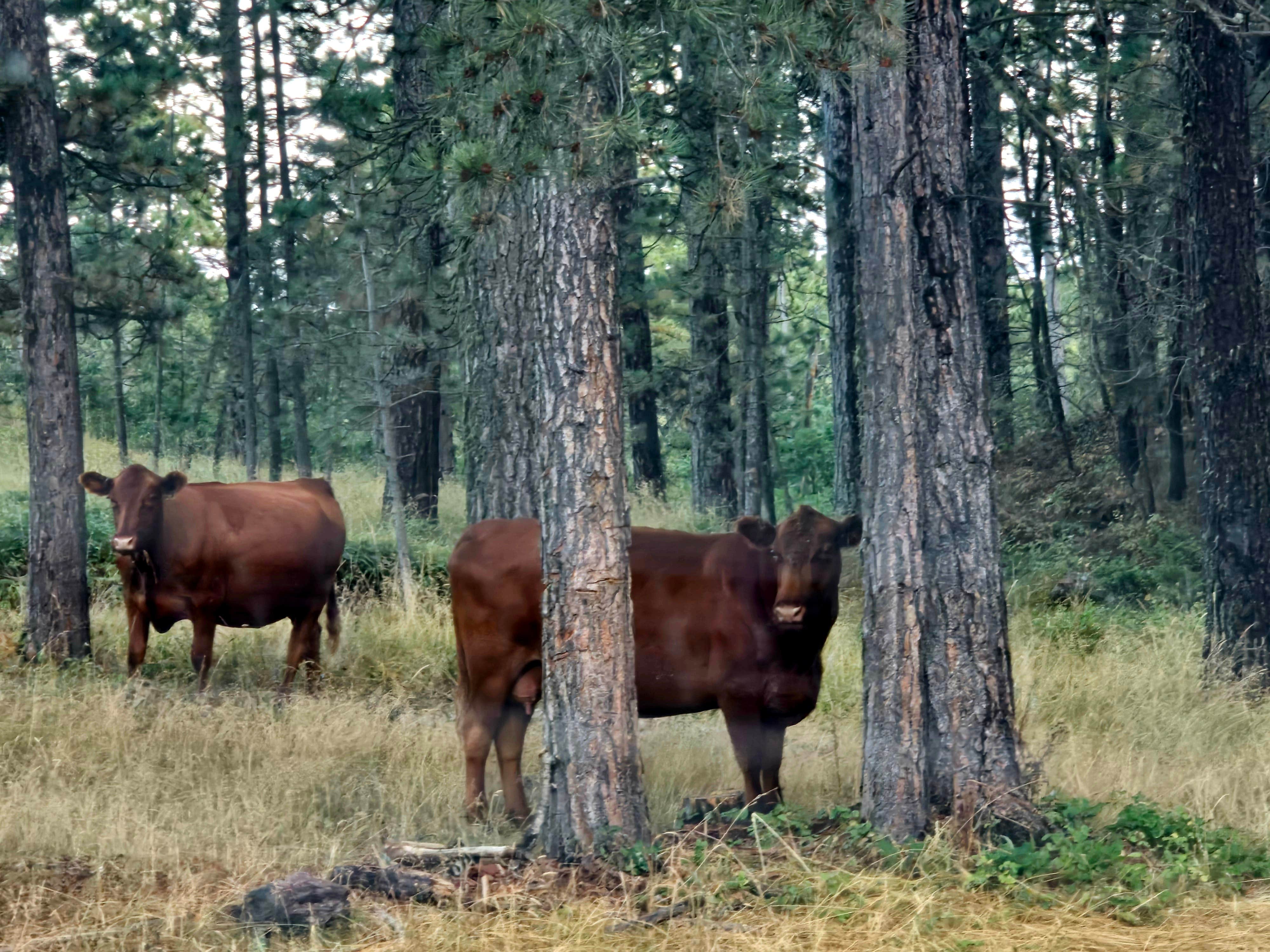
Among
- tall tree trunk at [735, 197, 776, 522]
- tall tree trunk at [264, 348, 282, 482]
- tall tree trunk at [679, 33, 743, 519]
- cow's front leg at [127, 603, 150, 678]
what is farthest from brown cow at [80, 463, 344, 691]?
tall tree trunk at [264, 348, 282, 482]

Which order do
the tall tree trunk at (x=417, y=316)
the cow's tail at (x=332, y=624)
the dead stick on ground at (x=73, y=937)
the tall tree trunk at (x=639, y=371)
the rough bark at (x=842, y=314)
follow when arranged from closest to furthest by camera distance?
the dead stick on ground at (x=73, y=937), the cow's tail at (x=332, y=624), the tall tree trunk at (x=417, y=316), the rough bark at (x=842, y=314), the tall tree trunk at (x=639, y=371)

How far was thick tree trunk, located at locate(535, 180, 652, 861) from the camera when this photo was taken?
5.59m

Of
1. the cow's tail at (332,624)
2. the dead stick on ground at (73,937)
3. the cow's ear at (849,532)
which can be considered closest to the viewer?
the dead stick on ground at (73,937)

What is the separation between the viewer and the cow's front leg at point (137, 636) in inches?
396

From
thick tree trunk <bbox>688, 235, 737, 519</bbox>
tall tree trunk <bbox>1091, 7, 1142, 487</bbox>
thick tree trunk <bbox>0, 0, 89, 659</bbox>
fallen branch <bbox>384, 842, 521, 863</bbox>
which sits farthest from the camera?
thick tree trunk <bbox>688, 235, 737, 519</bbox>

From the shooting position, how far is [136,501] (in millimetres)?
9914

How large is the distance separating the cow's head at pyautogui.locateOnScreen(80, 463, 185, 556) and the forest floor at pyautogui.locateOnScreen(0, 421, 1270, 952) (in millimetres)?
1139

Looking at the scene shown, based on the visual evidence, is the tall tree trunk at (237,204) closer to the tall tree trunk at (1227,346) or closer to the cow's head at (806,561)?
the cow's head at (806,561)

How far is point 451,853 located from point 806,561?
2.47 meters

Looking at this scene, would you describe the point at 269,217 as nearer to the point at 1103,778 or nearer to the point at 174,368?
the point at 174,368

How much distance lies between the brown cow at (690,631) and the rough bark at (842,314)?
7584mm

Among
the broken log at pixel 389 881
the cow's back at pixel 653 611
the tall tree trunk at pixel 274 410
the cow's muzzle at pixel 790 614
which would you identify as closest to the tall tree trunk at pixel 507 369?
the cow's back at pixel 653 611

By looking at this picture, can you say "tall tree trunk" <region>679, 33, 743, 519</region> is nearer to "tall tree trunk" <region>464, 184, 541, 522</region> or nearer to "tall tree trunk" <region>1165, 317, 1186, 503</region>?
"tall tree trunk" <region>1165, 317, 1186, 503</region>

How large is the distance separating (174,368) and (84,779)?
2706 centimetres
